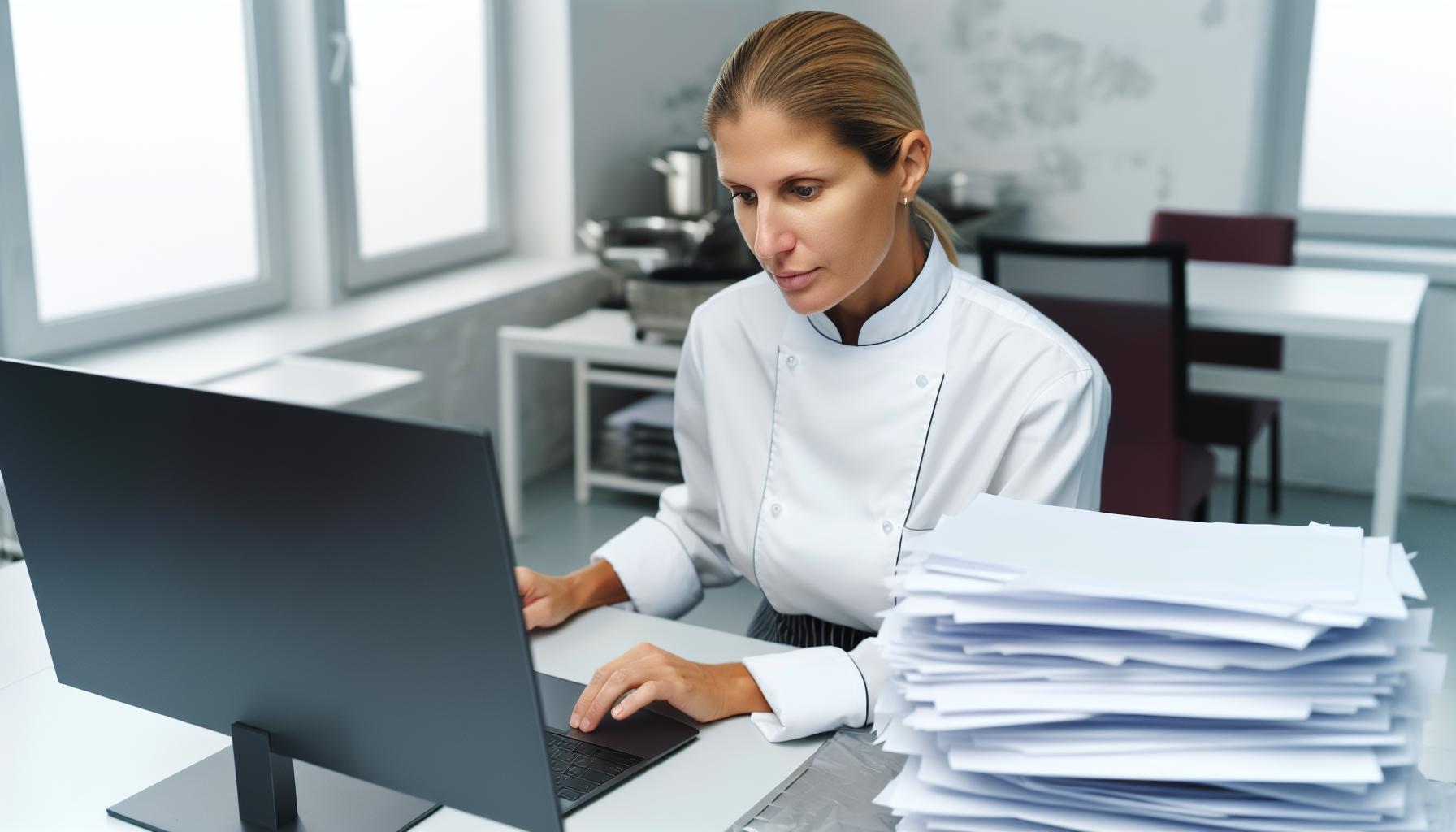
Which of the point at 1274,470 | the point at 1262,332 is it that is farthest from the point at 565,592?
the point at 1274,470

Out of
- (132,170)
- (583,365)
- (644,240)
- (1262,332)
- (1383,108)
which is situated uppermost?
(1383,108)

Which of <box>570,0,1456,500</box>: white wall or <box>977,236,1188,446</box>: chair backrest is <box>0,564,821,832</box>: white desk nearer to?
<box>977,236,1188,446</box>: chair backrest

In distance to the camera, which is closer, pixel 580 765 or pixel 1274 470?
pixel 580 765

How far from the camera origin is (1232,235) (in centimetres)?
330

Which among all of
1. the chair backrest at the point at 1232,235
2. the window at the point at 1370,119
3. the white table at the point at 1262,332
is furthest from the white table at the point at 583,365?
the window at the point at 1370,119

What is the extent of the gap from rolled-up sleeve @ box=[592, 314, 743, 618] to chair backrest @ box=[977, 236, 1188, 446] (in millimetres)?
1061

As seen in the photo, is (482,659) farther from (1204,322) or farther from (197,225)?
(197,225)

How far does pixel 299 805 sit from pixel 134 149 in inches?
83.4

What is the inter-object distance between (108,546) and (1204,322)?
7.31ft

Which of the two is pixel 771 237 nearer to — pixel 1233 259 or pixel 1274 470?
pixel 1233 259

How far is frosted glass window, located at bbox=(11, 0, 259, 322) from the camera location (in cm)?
248

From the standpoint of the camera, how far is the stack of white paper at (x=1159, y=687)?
697 millimetres

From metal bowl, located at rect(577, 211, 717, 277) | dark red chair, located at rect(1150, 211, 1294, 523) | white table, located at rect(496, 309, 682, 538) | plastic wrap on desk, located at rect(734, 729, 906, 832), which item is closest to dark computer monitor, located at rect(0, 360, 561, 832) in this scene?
plastic wrap on desk, located at rect(734, 729, 906, 832)

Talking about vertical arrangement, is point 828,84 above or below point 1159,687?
above
